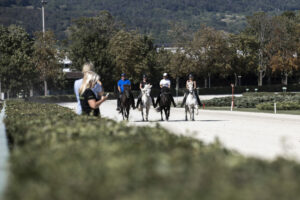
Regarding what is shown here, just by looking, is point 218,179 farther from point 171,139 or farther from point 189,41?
point 189,41

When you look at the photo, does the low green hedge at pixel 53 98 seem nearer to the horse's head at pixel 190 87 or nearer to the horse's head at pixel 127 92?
the horse's head at pixel 127 92

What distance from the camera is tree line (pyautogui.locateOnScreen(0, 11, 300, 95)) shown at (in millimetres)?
80625

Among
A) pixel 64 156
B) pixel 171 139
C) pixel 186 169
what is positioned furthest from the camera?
pixel 171 139

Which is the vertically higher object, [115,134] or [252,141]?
[115,134]

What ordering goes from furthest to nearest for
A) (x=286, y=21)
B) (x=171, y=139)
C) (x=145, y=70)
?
(x=286, y=21) < (x=145, y=70) < (x=171, y=139)

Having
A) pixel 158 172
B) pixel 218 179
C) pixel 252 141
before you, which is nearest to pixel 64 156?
pixel 158 172

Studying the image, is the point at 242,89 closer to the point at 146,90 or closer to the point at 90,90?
the point at 146,90

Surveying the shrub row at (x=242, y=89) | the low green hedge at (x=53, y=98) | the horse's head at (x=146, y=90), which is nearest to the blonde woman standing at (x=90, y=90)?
the horse's head at (x=146, y=90)

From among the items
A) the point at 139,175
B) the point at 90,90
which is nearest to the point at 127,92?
the point at 90,90

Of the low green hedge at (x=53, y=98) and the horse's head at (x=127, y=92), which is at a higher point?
the horse's head at (x=127, y=92)

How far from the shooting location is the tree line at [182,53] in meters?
80.6

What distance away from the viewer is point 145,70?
3634 inches

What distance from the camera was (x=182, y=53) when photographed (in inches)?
3656

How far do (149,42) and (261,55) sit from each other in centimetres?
2094
